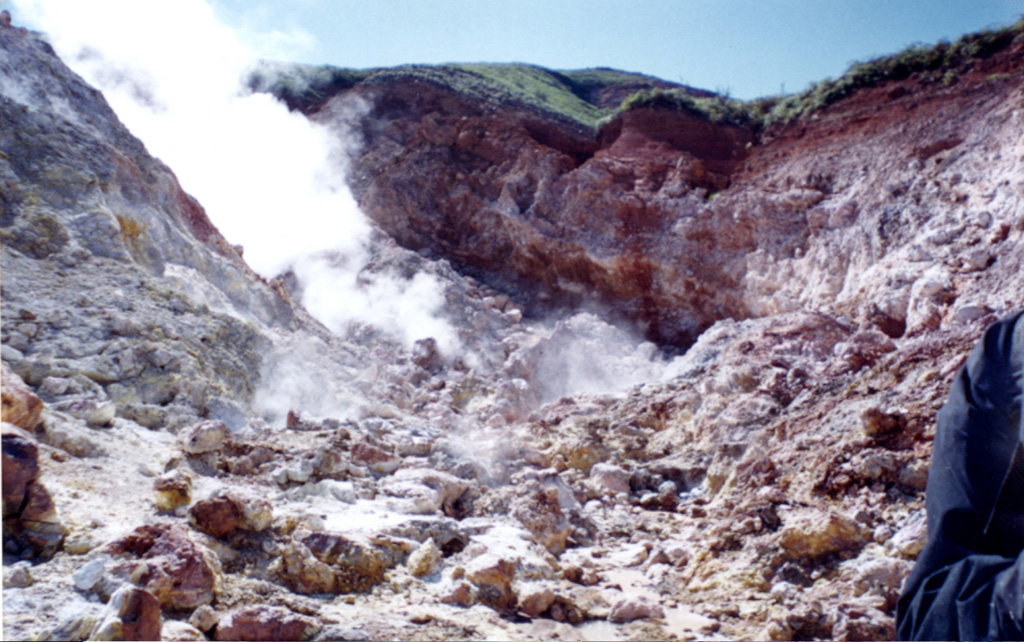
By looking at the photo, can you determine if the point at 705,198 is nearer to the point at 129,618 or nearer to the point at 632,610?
the point at 632,610

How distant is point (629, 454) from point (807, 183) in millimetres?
8711

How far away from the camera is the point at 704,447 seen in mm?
7004

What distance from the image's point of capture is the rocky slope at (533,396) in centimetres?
314

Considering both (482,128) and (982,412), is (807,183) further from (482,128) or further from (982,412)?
(982,412)

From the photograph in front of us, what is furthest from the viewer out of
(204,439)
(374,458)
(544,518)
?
(374,458)

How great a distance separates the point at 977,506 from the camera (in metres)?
1.03

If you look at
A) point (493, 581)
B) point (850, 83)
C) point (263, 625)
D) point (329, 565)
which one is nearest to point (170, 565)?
point (263, 625)

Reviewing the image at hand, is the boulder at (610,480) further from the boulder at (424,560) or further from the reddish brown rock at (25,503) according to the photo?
the reddish brown rock at (25,503)

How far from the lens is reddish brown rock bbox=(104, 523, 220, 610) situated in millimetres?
2502

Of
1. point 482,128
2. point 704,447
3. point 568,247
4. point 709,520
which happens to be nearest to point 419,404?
point 704,447

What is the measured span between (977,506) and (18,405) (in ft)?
12.5

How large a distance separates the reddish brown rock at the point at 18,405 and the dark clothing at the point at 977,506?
11.9ft

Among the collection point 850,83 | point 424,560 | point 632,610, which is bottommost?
point 632,610

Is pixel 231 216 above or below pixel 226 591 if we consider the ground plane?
above
